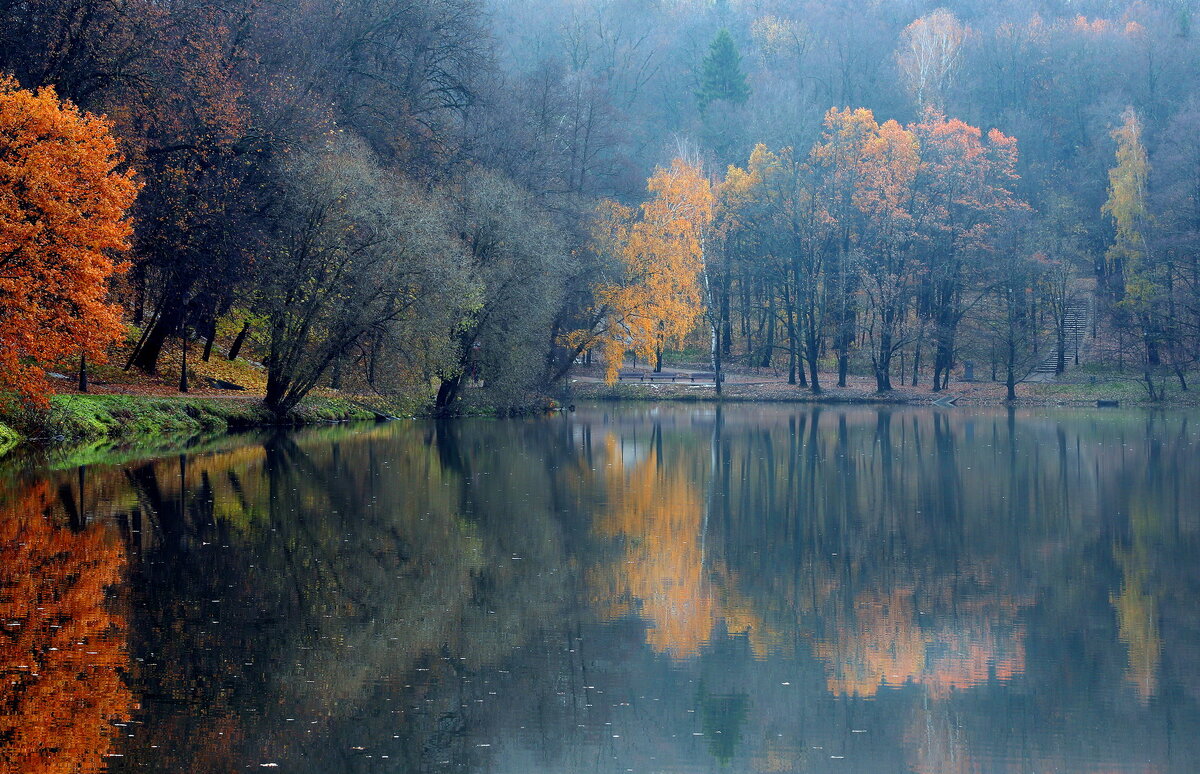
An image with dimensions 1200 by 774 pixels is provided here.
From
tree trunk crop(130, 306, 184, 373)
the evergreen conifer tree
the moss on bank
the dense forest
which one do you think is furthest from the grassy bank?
the evergreen conifer tree

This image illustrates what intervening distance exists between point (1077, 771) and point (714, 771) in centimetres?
217

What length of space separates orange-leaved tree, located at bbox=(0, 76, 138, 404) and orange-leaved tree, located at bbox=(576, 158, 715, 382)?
2702cm

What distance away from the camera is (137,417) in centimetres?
3016

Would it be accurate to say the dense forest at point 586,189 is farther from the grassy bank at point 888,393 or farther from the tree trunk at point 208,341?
the grassy bank at point 888,393

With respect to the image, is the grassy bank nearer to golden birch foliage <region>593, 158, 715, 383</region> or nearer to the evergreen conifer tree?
golden birch foliage <region>593, 158, 715, 383</region>

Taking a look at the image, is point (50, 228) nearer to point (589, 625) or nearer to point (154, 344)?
point (154, 344)

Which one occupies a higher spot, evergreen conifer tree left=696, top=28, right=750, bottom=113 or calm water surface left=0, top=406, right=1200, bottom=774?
evergreen conifer tree left=696, top=28, right=750, bottom=113

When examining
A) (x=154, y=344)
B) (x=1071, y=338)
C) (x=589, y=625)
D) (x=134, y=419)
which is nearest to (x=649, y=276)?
(x=154, y=344)

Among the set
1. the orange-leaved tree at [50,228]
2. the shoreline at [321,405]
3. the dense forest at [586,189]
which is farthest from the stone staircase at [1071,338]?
the orange-leaved tree at [50,228]

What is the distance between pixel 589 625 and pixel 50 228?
1763 cm

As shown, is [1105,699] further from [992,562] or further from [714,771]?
[992,562]

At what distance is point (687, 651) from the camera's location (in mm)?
9641

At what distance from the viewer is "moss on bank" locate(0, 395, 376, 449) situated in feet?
88.0

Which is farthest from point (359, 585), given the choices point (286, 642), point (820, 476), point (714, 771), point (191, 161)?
point (191, 161)
